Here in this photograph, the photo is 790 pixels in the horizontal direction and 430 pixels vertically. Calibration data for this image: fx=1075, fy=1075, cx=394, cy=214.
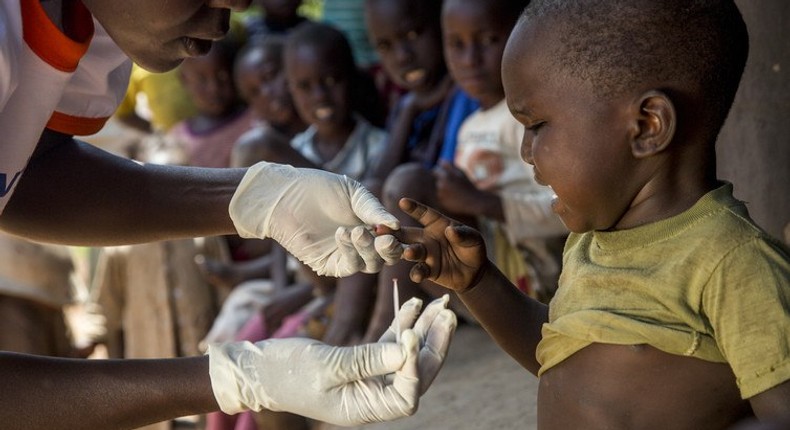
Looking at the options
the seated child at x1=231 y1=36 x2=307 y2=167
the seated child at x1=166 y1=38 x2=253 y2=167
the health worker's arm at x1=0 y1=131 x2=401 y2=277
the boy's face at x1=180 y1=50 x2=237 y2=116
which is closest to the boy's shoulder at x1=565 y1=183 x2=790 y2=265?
the health worker's arm at x1=0 y1=131 x2=401 y2=277

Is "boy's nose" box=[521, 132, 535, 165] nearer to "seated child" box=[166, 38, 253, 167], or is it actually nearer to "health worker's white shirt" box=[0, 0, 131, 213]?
"health worker's white shirt" box=[0, 0, 131, 213]

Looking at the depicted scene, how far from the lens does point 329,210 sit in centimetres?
203

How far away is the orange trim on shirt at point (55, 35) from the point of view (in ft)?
6.38

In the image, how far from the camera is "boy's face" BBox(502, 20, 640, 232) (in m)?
1.70

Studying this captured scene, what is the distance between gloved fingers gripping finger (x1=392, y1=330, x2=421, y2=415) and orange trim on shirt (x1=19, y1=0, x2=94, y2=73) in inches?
34.3

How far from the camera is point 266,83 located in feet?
14.8

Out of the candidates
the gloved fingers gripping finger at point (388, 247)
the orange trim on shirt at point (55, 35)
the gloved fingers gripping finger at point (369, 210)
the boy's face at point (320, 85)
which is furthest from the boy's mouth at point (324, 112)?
the gloved fingers gripping finger at point (388, 247)

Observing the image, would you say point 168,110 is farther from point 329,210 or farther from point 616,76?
point 616,76

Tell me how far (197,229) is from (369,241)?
49 centimetres

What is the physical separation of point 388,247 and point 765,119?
111cm

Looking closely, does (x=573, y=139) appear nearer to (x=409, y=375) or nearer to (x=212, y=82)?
(x=409, y=375)

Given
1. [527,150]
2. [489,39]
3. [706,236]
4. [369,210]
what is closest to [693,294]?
[706,236]

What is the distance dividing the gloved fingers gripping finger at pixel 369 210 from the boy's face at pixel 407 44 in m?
1.81

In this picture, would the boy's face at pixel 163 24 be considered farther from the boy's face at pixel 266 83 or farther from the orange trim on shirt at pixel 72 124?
the boy's face at pixel 266 83
